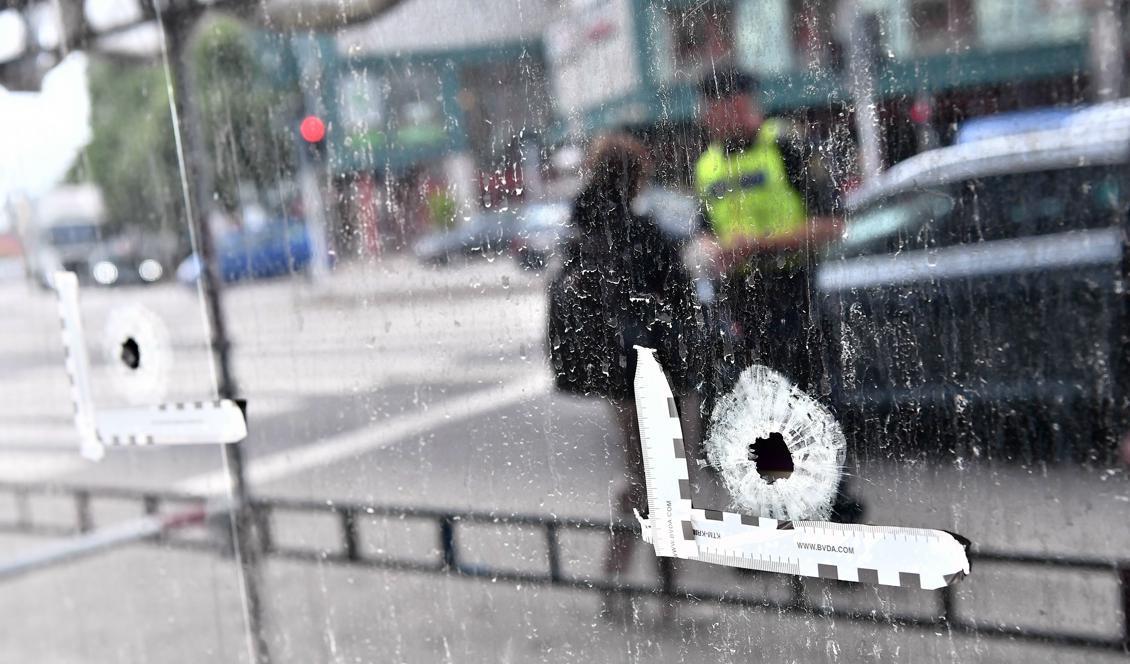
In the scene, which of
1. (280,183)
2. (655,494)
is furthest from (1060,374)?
(280,183)

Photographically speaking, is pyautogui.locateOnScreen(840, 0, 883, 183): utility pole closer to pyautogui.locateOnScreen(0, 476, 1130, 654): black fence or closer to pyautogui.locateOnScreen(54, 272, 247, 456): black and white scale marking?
pyautogui.locateOnScreen(0, 476, 1130, 654): black fence

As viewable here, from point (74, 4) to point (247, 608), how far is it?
1.53 m

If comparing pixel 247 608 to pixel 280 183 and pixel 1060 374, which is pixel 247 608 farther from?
pixel 1060 374

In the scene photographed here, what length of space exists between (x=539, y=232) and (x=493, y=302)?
156 mm

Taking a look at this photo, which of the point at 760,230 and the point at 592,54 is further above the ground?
the point at 592,54

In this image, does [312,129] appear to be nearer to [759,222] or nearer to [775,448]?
[759,222]

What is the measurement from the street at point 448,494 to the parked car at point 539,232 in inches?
1.3

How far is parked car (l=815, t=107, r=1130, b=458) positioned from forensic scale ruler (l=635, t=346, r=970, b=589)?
0.14m

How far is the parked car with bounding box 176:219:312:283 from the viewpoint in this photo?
1.92 m

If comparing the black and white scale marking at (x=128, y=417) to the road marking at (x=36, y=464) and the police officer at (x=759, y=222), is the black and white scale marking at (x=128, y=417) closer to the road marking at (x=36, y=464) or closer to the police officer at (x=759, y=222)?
the road marking at (x=36, y=464)

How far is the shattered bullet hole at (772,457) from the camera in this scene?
137 centimetres

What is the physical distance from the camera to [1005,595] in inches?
46.8

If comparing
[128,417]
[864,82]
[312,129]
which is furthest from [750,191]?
[128,417]

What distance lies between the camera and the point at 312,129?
6.09 feet
